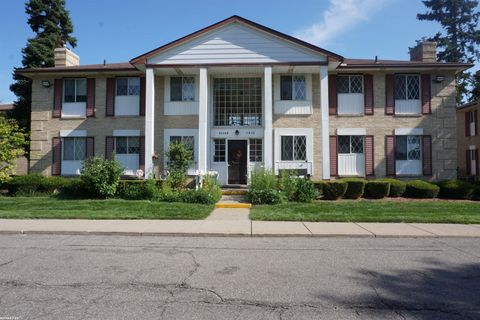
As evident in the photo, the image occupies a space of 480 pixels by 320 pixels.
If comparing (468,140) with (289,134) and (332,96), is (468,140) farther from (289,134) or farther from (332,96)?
Answer: (289,134)

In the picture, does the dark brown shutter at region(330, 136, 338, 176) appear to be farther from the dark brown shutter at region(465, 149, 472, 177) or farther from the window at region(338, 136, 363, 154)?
the dark brown shutter at region(465, 149, 472, 177)

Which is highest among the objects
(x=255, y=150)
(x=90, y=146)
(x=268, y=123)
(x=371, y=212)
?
(x=268, y=123)

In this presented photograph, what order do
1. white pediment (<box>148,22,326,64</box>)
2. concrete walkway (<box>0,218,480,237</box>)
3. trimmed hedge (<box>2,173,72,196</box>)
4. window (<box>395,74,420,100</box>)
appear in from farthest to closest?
window (<box>395,74,420,100</box>)
white pediment (<box>148,22,326,64</box>)
trimmed hedge (<box>2,173,72,196</box>)
concrete walkway (<box>0,218,480,237</box>)

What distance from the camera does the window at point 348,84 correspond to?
65.9 feet

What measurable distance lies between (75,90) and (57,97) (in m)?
1.05

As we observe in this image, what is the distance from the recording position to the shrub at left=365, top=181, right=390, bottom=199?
16781 millimetres

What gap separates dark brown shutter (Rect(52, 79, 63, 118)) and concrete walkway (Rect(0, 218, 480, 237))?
36.5ft

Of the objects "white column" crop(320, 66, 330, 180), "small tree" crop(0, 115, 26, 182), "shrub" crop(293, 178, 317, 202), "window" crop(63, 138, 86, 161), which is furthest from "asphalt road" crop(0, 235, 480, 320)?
"window" crop(63, 138, 86, 161)

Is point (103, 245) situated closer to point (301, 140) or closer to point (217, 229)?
point (217, 229)

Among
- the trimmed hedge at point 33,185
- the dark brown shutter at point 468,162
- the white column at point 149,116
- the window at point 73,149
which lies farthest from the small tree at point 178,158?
Result: the dark brown shutter at point 468,162

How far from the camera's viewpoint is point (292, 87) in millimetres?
19844

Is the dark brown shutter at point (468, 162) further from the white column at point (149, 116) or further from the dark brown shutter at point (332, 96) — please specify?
the white column at point (149, 116)

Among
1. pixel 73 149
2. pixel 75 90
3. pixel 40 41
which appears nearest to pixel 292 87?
pixel 75 90

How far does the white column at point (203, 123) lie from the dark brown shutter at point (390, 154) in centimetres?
951
